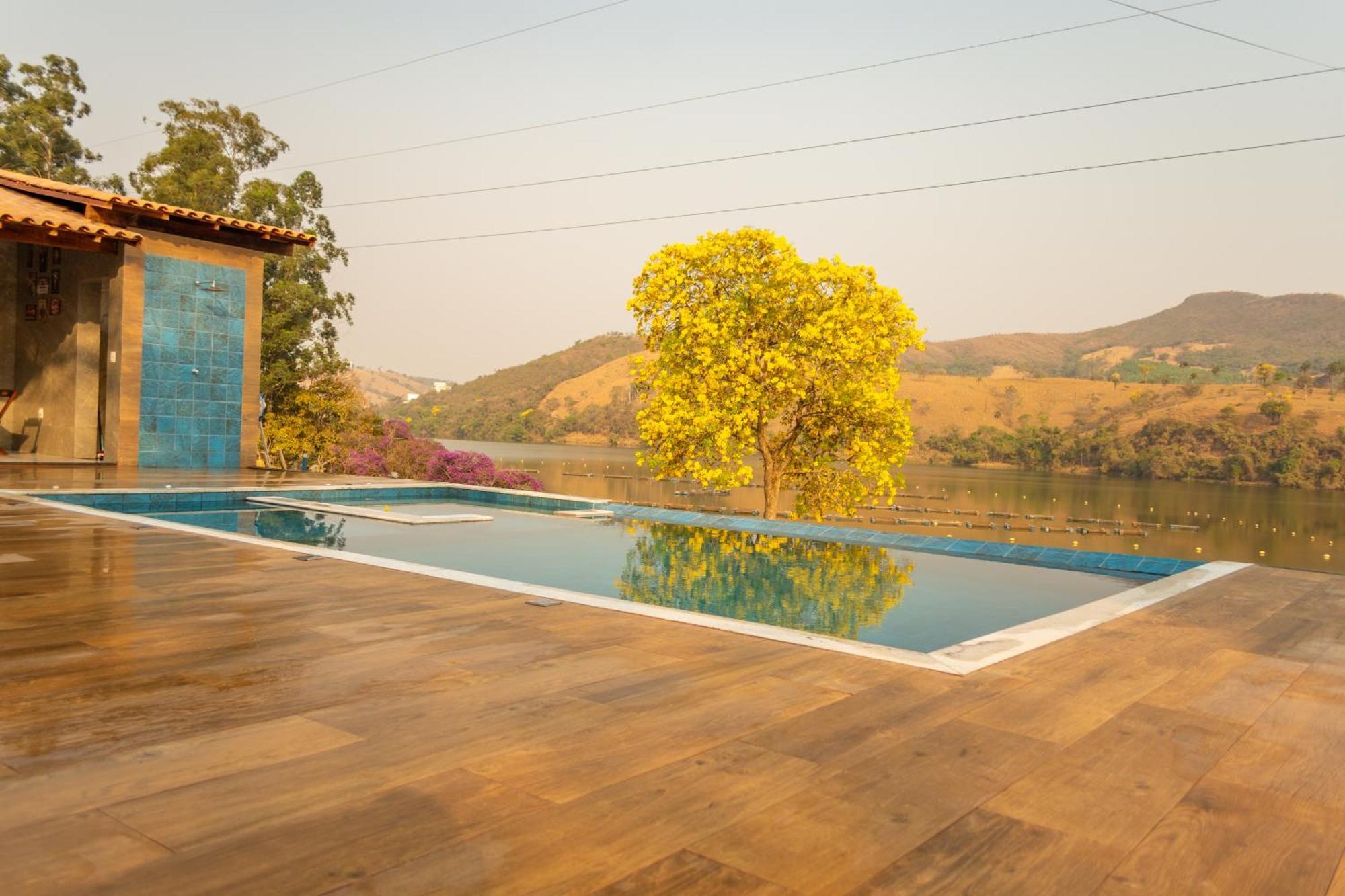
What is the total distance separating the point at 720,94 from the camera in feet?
75.4

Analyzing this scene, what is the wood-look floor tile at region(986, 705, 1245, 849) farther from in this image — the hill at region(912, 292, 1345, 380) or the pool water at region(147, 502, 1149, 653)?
the hill at region(912, 292, 1345, 380)

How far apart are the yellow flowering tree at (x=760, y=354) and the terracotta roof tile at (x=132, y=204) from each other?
6.75 meters

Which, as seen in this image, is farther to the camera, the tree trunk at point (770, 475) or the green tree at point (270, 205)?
the green tree at point (270, 205)

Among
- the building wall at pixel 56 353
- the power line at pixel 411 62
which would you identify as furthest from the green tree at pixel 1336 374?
the building wall at pixel 56 353

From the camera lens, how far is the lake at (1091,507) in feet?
123

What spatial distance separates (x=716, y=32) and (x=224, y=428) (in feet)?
52.4

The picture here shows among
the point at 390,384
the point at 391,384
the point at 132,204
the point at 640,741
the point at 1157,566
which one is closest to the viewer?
the point at 640,741

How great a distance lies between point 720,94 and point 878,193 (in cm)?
495

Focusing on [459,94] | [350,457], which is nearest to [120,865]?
[350,457]

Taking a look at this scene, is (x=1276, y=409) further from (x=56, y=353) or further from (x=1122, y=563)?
(x=56, y=353)

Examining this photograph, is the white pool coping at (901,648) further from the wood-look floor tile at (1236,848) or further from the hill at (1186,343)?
the hill at (1186,343)

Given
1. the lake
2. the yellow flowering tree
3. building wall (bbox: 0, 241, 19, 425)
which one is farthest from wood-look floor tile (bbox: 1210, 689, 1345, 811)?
the lake

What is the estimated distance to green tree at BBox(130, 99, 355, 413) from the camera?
1800 cm

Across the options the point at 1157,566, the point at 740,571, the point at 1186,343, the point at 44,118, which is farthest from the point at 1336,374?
the point at 44,118
